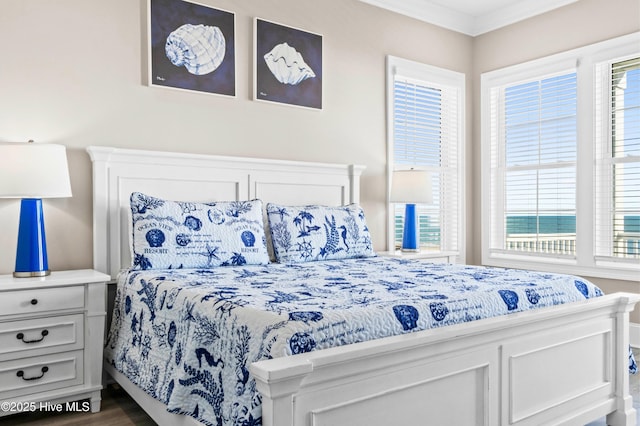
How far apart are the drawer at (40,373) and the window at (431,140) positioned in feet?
8.32

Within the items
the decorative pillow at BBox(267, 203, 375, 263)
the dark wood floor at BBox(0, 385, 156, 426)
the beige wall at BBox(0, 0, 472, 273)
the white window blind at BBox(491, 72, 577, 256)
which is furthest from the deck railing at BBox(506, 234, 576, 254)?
the dark wood floor at BBox(0, 385, 156, 426)

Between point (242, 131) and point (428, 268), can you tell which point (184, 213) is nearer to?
point (242, 131)

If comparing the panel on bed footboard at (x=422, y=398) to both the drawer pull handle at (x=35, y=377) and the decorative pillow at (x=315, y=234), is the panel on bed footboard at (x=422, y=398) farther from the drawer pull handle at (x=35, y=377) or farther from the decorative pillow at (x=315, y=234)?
the drawer pull handle at (x=35, y=377)

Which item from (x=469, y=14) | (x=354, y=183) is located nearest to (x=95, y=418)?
(x=354, y=183)

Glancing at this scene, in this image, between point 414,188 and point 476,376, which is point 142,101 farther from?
point 476,376

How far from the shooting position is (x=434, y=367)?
1675 millimetres

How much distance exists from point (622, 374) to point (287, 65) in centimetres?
274

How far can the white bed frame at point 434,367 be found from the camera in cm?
141

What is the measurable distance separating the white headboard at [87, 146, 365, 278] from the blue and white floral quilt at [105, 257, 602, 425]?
0.38m

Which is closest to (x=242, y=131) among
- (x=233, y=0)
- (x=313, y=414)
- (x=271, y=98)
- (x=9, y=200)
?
(x=271, y=98)

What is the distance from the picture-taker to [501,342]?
1.87 metres

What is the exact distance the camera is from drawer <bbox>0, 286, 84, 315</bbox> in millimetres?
2289

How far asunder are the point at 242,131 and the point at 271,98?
33cm

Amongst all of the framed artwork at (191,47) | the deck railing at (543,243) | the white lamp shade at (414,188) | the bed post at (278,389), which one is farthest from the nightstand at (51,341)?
the deck railing at (543,243)
